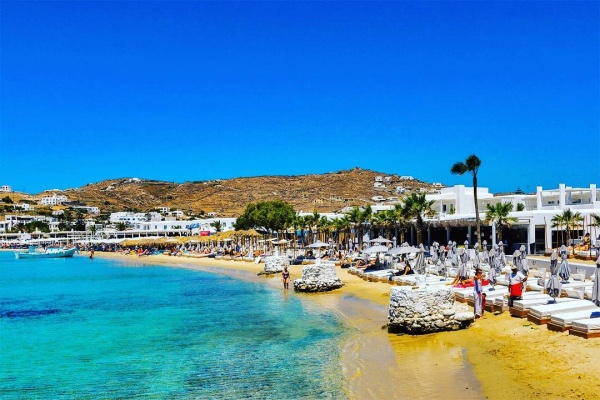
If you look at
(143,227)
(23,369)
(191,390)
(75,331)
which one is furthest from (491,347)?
(143,227)

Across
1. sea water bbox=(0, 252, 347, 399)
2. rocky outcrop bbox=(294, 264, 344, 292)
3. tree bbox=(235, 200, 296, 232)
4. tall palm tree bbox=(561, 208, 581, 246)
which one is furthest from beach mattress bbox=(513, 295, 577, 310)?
tree bbox=(235, 200, 296, 232)

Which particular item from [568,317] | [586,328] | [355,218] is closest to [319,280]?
[568,317]

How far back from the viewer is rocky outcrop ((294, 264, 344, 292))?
24.8 m

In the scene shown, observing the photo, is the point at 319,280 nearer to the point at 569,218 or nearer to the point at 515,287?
the point at 515,287

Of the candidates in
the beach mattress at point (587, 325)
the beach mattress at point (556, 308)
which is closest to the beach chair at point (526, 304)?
the beach mattress at point (556, 308)

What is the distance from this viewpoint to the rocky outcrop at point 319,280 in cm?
2481

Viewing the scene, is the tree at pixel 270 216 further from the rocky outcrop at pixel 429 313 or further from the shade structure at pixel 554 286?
Result: the shade structure at pixel 554 286

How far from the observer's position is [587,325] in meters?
10.6

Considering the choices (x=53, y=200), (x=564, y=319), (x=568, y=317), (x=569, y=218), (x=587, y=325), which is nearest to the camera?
(x=587, y=325)

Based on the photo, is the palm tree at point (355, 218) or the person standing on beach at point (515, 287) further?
the palm tree at point (355, 218)

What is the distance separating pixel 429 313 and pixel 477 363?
2974 mm

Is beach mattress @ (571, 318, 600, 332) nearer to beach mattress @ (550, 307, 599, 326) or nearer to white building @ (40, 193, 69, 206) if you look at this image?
beach mattress @ (550, 307, 599, 326)

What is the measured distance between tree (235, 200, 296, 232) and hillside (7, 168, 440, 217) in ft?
132

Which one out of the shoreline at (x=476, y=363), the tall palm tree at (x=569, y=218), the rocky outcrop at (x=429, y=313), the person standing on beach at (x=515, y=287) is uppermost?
the tall palm tree at (x=569, y=218)
